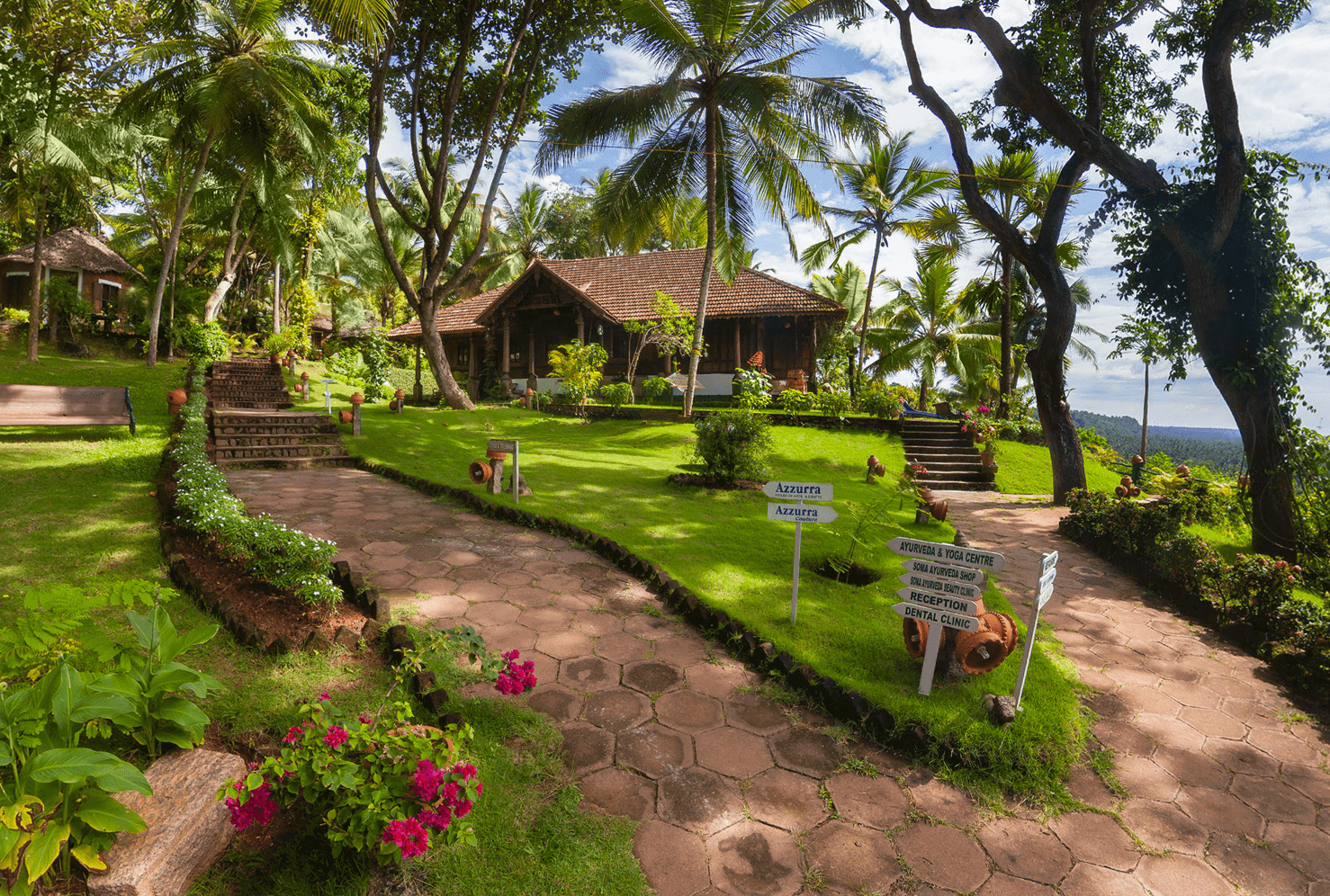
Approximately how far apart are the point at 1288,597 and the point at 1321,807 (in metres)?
2.93

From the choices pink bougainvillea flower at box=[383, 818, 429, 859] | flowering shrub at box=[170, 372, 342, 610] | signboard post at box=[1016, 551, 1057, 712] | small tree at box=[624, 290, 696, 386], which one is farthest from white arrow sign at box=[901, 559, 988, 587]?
small tree at box=[624, 290, 696, 386]

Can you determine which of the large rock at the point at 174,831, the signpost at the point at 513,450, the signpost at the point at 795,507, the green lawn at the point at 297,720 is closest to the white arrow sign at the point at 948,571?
the signpost at the point at 795,507

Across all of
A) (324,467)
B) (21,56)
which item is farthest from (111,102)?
(324,467)

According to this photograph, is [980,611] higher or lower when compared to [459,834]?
higher

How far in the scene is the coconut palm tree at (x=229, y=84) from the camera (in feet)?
49.2

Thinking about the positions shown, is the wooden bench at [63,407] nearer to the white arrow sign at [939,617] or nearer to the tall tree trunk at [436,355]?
the tall tree trunk at [436,355]

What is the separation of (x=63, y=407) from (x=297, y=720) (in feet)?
31.9

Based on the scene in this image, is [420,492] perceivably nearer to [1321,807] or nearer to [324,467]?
[324,467]

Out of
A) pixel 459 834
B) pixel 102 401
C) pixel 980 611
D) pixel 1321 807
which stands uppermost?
pixel 102 401

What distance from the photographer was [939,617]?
3.75 m

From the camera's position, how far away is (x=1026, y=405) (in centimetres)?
2059

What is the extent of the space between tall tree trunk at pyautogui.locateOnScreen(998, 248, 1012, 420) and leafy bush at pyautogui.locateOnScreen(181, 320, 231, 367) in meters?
22.5

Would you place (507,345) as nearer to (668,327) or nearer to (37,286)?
(668,327)

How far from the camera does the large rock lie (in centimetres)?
205
